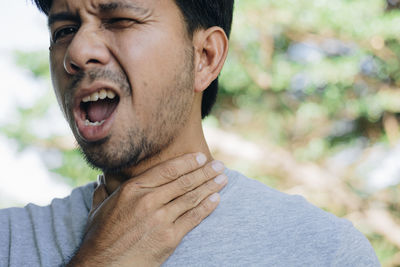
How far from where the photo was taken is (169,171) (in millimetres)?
1586

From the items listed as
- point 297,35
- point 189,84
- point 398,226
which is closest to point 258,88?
point 297,35

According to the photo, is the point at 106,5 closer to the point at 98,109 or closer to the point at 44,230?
the point at 98,109

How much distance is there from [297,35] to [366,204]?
2.75 metres

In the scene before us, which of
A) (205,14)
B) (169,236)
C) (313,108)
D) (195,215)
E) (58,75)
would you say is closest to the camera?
(169,236)

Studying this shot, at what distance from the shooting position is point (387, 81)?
6957 millimetres

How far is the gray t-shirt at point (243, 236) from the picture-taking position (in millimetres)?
1508

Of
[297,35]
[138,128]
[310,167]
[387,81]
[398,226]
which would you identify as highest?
[138,128]

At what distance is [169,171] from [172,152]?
0.18m

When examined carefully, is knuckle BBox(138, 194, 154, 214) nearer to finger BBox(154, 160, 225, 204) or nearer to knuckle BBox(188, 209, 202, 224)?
finger BBox(154, 160, 225, 204)

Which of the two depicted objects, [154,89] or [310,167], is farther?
[310,167]

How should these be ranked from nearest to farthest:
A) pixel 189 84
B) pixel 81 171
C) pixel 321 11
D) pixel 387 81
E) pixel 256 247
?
pixel 256 247 < pixel 189 84 < pixel 321 11 < pixel 387 81 < pixel 81 171

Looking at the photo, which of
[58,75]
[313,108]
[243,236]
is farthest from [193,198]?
[313,108]

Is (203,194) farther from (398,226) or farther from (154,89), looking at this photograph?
(398,226)

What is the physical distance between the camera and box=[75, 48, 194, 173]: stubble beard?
5.12 feet
